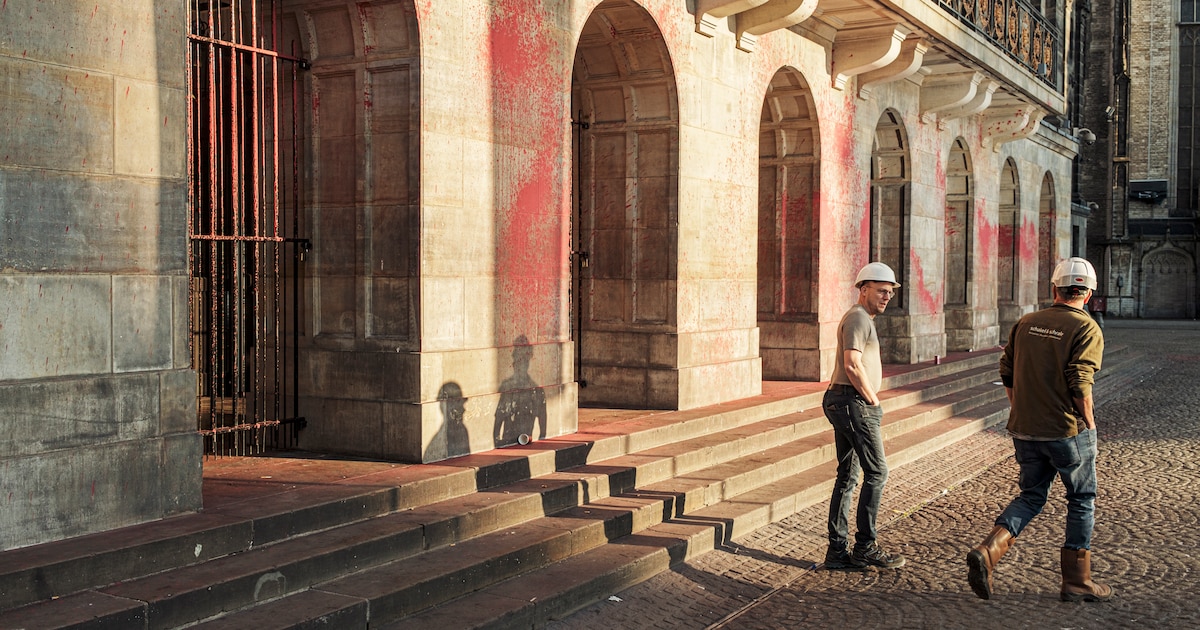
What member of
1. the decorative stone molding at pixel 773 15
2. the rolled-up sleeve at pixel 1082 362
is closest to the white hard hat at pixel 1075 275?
the rolled-up sleeve at pixel 1082 362

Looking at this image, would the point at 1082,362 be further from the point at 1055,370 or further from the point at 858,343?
the point at 858,343

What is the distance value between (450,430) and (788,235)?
7.86 m

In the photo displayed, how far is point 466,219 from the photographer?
8.85 metres

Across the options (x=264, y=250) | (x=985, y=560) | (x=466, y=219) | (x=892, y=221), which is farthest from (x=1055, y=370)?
(x=892, y=221)

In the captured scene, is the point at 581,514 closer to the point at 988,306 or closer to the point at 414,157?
the point at 414,157

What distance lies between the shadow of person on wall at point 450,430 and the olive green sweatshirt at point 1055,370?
3.89 m

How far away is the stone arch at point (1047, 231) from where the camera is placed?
28953 mm

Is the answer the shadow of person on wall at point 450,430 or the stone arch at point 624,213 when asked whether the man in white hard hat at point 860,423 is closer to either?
the shadow of person on wall at point 450,430

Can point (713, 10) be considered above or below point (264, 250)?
above

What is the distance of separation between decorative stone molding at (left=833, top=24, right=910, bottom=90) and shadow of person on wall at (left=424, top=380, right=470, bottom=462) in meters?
8.66

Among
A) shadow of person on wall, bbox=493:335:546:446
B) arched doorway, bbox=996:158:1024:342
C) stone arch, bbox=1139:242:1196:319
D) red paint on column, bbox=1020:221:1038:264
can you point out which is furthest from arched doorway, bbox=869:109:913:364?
stone arch, bbox=1139:242:1196:319

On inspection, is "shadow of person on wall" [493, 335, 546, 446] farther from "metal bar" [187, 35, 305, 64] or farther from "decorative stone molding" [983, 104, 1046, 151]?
"decorative stone molding" [983, 104, 1046, 151]

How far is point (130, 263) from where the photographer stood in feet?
20.5

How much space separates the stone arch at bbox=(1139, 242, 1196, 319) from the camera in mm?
54688
